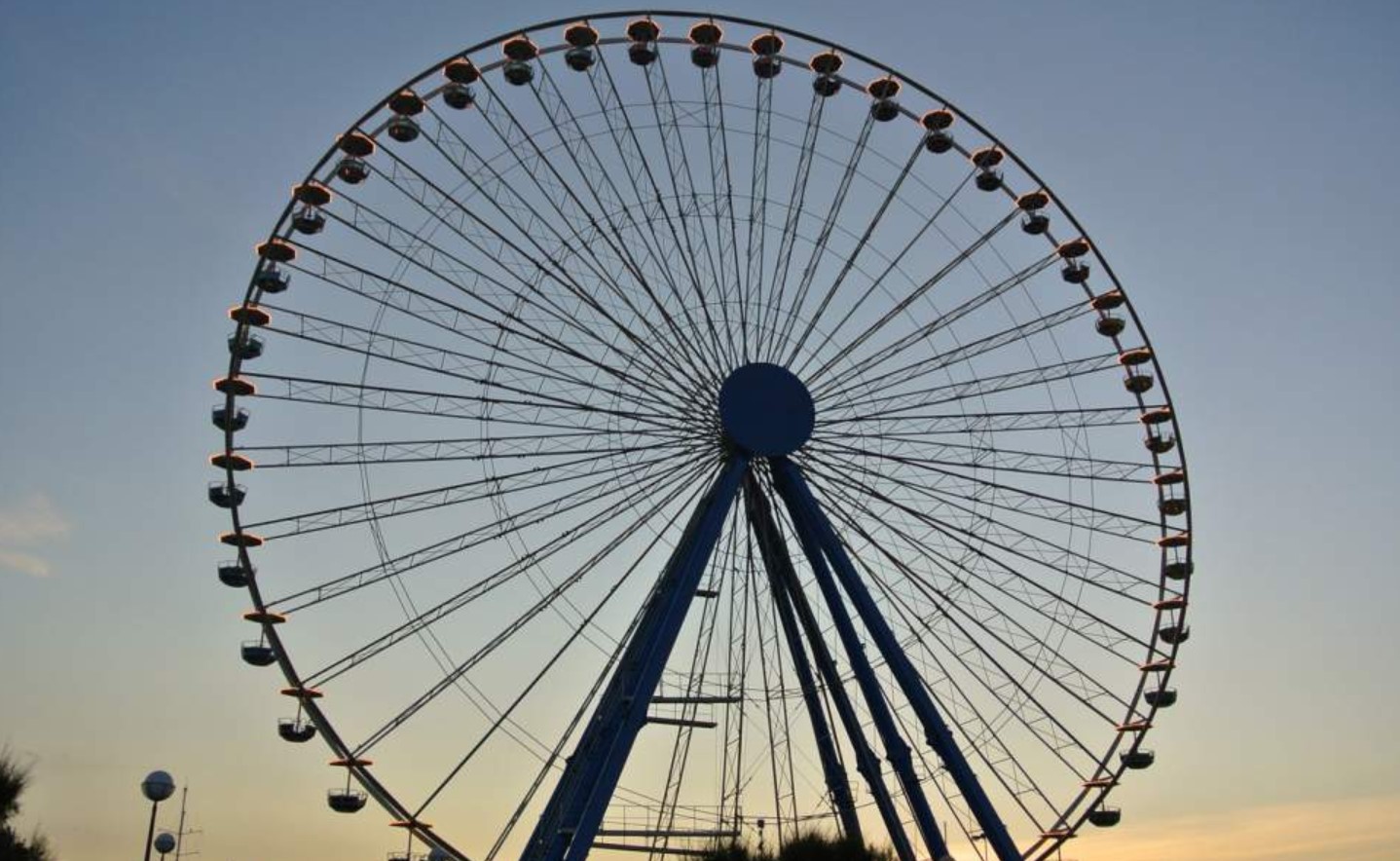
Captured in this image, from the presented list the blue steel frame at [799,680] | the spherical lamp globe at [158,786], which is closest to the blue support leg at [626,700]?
the blue steel frame at [799,680]

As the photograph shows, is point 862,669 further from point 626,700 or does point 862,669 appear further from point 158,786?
point 158,786

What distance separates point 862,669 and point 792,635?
1835 mm

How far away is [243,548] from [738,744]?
1096 cm

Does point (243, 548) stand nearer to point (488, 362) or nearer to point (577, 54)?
point (488, 362)

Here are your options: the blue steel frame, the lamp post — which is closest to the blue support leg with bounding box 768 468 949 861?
the blue steel frame

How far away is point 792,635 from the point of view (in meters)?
32.9

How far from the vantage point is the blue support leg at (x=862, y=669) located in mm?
31172

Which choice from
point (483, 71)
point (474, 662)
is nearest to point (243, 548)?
point (474, 662)

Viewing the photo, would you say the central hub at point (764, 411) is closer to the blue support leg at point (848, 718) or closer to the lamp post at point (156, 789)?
the blue support leg at point (848, 718)

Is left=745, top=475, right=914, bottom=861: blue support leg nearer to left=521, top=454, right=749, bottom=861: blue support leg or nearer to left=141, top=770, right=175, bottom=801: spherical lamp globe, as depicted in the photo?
left=521, top=454, right=749, bottom=861: blue support leg

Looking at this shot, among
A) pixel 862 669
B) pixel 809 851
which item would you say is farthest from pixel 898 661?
pixel 809 851

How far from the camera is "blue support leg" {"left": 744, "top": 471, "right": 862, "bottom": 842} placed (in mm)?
32844

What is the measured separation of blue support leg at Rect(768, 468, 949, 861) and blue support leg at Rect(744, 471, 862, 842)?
2.33ft

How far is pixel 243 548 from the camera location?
31.1 m
